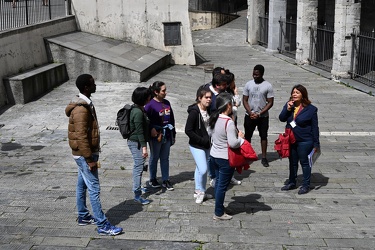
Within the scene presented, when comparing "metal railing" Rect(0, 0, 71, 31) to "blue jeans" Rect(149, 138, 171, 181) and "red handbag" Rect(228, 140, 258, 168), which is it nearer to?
"blue jeans" Rect(149, 138, 171, 181)

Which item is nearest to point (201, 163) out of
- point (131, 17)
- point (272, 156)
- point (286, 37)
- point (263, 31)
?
point (272, 156)

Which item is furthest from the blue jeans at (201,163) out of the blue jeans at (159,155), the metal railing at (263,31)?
the metal railing at (263,31)

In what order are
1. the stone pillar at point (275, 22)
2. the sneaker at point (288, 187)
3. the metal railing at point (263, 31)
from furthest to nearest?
the metal railing at point (263, 31) < the stone pillar at point (275, 22) < the sneaker at point (288, 187)

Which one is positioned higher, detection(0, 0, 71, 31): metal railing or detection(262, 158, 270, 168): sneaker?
detection(0, 0, 71, 31): metal railing

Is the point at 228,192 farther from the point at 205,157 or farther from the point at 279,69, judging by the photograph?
the point at 279,69

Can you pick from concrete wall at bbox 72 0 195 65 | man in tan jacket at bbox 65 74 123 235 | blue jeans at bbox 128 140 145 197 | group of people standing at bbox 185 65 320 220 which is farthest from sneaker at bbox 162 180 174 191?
concrete wall at bbox 72 0 195 65

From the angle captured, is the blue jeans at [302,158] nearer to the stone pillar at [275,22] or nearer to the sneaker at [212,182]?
the sneaker at [212,182]

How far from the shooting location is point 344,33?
18.2 metres

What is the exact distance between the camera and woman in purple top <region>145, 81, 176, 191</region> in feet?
26.8

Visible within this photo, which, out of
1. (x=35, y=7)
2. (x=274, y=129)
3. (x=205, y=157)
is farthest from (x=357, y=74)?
(x=205, y=157)

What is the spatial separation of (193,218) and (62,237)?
1733 millimetres

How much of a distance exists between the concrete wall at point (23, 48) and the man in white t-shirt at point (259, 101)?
23.6 feet

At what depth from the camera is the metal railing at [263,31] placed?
89.2 ft

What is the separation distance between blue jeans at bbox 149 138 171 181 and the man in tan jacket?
1.66 meters
